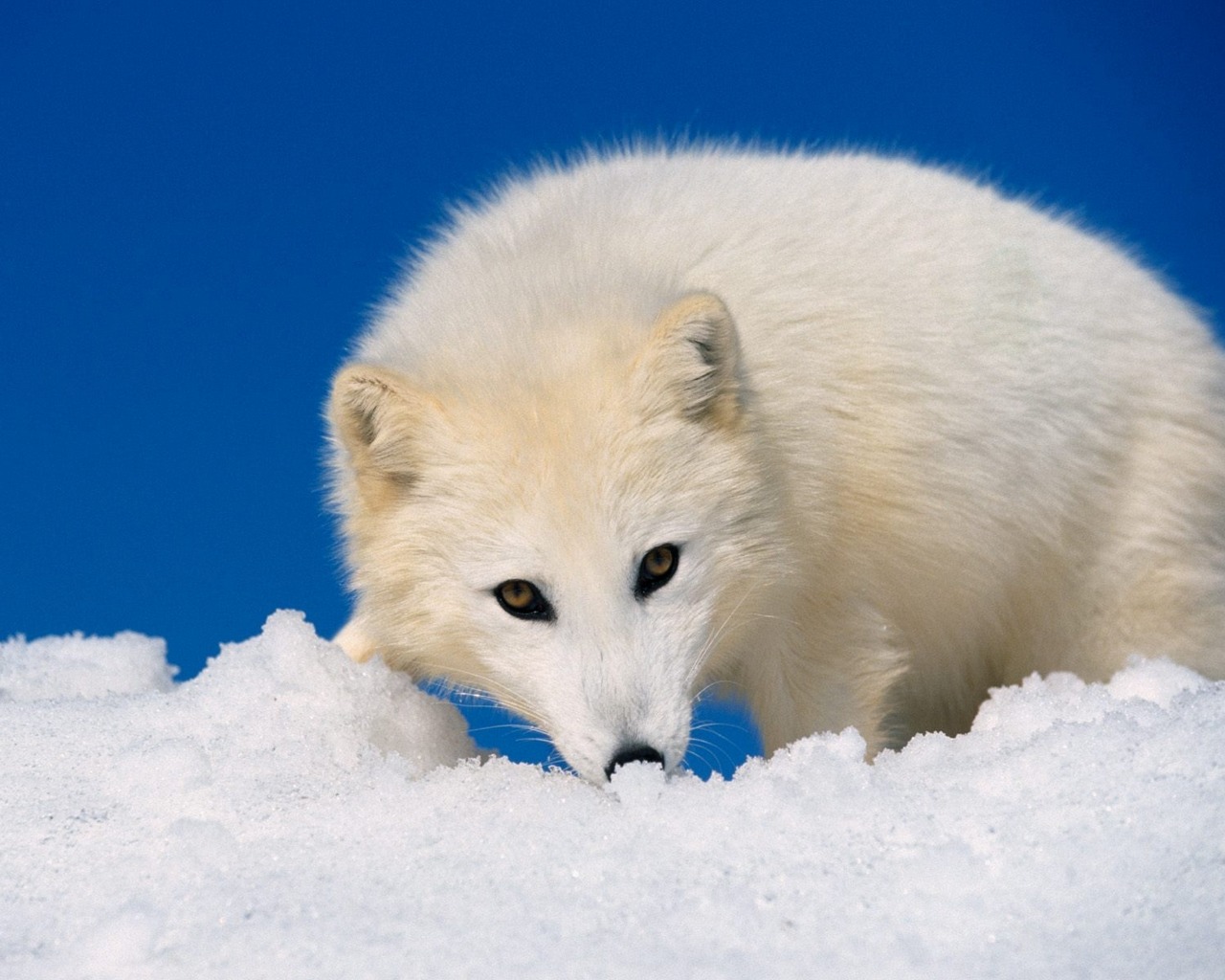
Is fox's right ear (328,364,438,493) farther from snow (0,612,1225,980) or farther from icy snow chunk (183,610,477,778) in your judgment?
snow (0,612,1225,980)

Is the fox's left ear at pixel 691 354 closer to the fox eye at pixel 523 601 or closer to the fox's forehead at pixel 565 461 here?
the fox's forehead at pixel 565 461

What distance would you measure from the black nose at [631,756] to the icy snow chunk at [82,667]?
7.03 ft

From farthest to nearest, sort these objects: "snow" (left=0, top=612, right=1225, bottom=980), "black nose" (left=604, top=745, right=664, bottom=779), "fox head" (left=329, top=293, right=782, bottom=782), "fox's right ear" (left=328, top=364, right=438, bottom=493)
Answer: "fox's right ear" (left=328, top=364, right=438, bottom=493), "fox head" (left=329, top=293, right=782, bottom=782), "black nose" (left=604, top=745, right=664, bottom=779), "snow" (left=0, top=612, right=1225, bottom=980)

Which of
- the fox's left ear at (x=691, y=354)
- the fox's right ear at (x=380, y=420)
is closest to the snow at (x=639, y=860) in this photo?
the fox's right ear at (x=380, y=420)

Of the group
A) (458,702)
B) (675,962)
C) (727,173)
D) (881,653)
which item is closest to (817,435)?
(881,653)

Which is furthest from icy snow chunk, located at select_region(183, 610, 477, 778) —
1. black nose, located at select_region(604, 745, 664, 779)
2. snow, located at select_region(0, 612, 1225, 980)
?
black nose, located at select_region(604, 745, 664, 779)

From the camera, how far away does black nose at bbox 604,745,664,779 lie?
126 inches

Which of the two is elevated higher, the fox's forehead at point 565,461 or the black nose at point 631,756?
the fox's forehead at point 565,461

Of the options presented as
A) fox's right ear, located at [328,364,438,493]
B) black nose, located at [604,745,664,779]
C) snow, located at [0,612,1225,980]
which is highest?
fox's right ear, located at [328,364,438,493]

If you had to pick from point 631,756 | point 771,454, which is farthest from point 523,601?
point 771,454

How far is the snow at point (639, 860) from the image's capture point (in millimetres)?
2484

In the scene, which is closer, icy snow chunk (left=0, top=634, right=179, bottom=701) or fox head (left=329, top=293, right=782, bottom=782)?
fox head (left=329, top=293, right=782, bottom=782)

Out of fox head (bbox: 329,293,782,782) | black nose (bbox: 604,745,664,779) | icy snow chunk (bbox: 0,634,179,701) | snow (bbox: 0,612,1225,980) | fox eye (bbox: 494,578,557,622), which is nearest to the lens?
snow (bbox: 0,612,1225,980)

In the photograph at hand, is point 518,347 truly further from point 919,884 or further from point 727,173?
point 919,884
